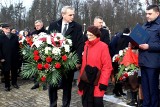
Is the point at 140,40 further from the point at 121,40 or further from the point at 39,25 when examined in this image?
the point at 39,25

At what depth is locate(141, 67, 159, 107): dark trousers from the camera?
5.82m

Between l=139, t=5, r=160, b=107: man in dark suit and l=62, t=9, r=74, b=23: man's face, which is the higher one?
l=62, t=9, r=74, b=23: man's face

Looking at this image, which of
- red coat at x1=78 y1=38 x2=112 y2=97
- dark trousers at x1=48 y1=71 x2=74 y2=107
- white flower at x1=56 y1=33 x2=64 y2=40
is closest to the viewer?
red coat at x1=78 y1=38 x2=112 y2=97

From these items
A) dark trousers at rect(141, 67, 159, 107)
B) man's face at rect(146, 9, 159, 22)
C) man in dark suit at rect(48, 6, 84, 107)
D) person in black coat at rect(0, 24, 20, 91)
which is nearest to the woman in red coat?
man in dark suit at rect(48, 6, 84, 107)

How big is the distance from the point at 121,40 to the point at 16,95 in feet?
10.8

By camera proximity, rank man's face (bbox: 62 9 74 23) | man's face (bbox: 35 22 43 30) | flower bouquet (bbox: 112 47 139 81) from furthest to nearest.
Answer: man's face (bbox: 35 22 43 30) < flower bouquet (bbox: 112 47 139 81) < man's face (bbox: 62 9 74 23)

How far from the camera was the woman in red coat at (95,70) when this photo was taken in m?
5.16

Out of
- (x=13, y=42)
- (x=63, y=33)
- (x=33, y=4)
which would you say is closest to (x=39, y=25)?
(x=13, y=42)

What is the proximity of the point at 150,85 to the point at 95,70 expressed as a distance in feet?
4.40

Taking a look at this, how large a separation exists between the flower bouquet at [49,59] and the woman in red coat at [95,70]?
0.40 m

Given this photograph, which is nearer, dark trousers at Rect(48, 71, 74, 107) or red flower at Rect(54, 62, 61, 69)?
red flower at Rect(54, 62, 61, 69)

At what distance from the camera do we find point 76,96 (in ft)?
27.1

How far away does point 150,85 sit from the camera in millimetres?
5863

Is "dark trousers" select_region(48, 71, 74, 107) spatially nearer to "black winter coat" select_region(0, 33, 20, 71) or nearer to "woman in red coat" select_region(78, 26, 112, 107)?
"woman in red coat" select_region(78, 26, 112, 107)
